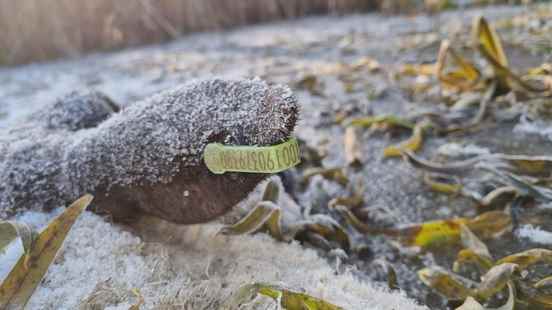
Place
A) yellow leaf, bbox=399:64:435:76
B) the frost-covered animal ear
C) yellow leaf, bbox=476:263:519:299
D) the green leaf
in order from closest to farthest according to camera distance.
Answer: yellow leaf, bbox=476:263:519:299, the green leaf, the frost-covered animal ear, yellow leaf, bbox=399:64:435:76

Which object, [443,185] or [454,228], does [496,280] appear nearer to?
[454,228]

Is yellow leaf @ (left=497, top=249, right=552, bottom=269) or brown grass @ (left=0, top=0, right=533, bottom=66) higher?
brown grass @ (left=0, top=0, right=533, bottom=66)

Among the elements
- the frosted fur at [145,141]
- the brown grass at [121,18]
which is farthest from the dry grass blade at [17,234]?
the brown grass at [121,18]

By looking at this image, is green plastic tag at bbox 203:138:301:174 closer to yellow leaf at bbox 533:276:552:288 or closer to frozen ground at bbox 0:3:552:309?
frozen ground at bbox 0:3:552:309

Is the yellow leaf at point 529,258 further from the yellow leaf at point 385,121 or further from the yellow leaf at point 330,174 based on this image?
the yellow leaf at point 385,121

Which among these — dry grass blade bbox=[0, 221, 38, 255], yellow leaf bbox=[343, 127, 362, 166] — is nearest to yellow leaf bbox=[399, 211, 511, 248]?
yellow leaf bbox=[343, 127, 362, 166]

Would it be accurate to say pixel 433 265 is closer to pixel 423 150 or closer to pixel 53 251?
pixel 423 150

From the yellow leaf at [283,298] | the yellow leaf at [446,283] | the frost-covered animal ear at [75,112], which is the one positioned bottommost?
the yellow leaf at [446,283]

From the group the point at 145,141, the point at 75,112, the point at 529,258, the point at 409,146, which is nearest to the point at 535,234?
the point at 529,258
